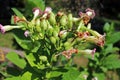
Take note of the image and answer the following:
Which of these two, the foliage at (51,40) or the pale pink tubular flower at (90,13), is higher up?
the pale pink tubular flower at (90,13)

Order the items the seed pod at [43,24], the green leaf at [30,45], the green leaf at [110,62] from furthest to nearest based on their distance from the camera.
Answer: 1. the green leaf at [110,62]
2. the green leaf at [30,45]
3. the seed pod at [43,24]

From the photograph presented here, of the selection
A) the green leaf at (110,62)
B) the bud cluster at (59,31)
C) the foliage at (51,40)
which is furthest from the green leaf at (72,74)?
the green leaf at (110,62)

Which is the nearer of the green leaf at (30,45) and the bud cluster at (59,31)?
the bud cluster at (59,31)

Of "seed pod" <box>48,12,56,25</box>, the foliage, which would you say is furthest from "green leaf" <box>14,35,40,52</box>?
"seed pod" <box>48,12,56,25</box>

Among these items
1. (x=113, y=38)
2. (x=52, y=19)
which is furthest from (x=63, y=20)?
(x=113, y=38)

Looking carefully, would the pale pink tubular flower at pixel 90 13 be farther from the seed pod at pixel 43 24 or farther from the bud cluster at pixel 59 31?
the seed pod at pixel 43 24

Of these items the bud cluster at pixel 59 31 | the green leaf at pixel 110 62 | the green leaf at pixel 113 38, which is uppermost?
the bud cluster at pixel 59 31

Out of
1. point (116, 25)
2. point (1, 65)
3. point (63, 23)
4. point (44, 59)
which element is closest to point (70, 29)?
point (63, 23)

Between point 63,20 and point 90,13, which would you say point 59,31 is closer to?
point 63,20

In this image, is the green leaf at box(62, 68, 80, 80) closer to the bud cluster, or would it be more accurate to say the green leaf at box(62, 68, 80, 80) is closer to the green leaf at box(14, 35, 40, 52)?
the bud cluster
